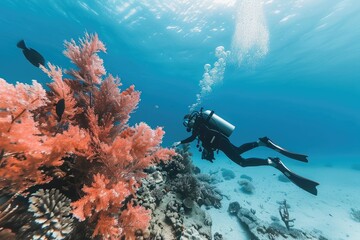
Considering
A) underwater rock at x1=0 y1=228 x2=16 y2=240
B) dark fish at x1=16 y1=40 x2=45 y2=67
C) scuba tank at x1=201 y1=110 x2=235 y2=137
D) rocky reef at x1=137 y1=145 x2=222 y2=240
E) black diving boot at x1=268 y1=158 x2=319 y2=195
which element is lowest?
underwater rock at x1=0 y1=228 x2=16 y2=240

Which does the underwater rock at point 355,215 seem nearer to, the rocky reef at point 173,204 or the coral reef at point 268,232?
the coral reef at point 268,232

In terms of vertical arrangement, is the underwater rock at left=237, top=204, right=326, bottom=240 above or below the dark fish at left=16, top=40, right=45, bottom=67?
below

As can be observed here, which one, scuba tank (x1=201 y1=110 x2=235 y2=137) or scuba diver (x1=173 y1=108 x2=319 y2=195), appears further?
scuba tank (x1=201 y1=110 x2=235 y2=137)

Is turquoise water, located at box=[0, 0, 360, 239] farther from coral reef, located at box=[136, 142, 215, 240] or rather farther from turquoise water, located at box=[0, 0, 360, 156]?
coral reef, located at box=[136, 142, 215, 240]

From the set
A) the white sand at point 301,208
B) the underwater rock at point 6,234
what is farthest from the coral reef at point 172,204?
the underwater rock at point 6,234

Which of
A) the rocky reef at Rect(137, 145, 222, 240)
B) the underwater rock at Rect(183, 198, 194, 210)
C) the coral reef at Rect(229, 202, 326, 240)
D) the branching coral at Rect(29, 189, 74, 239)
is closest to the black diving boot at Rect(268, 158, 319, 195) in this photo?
the coral reef at Rect(229, 202, 326, 240)

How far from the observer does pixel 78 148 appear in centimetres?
255

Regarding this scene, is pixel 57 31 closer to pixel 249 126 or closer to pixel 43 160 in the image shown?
pixel 43 160

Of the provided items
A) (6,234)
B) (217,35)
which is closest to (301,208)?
(6,234)

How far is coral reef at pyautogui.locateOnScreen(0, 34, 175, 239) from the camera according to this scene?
2.14 meters

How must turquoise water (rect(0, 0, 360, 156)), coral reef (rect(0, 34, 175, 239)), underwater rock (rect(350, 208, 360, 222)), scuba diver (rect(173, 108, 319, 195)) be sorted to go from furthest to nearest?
turquoise water (rect(0, 0, 360, 156))
underwater rock (rect(350, 208, 360, 222))
scuba diver (rect(173, 108, 319, 195))
coral reef (rect(0, 34, 175, 239))

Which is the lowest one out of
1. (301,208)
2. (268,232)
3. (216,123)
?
(268,232)

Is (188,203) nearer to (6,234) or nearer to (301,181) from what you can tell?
(301,181)

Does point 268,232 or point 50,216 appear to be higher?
point 268,232
